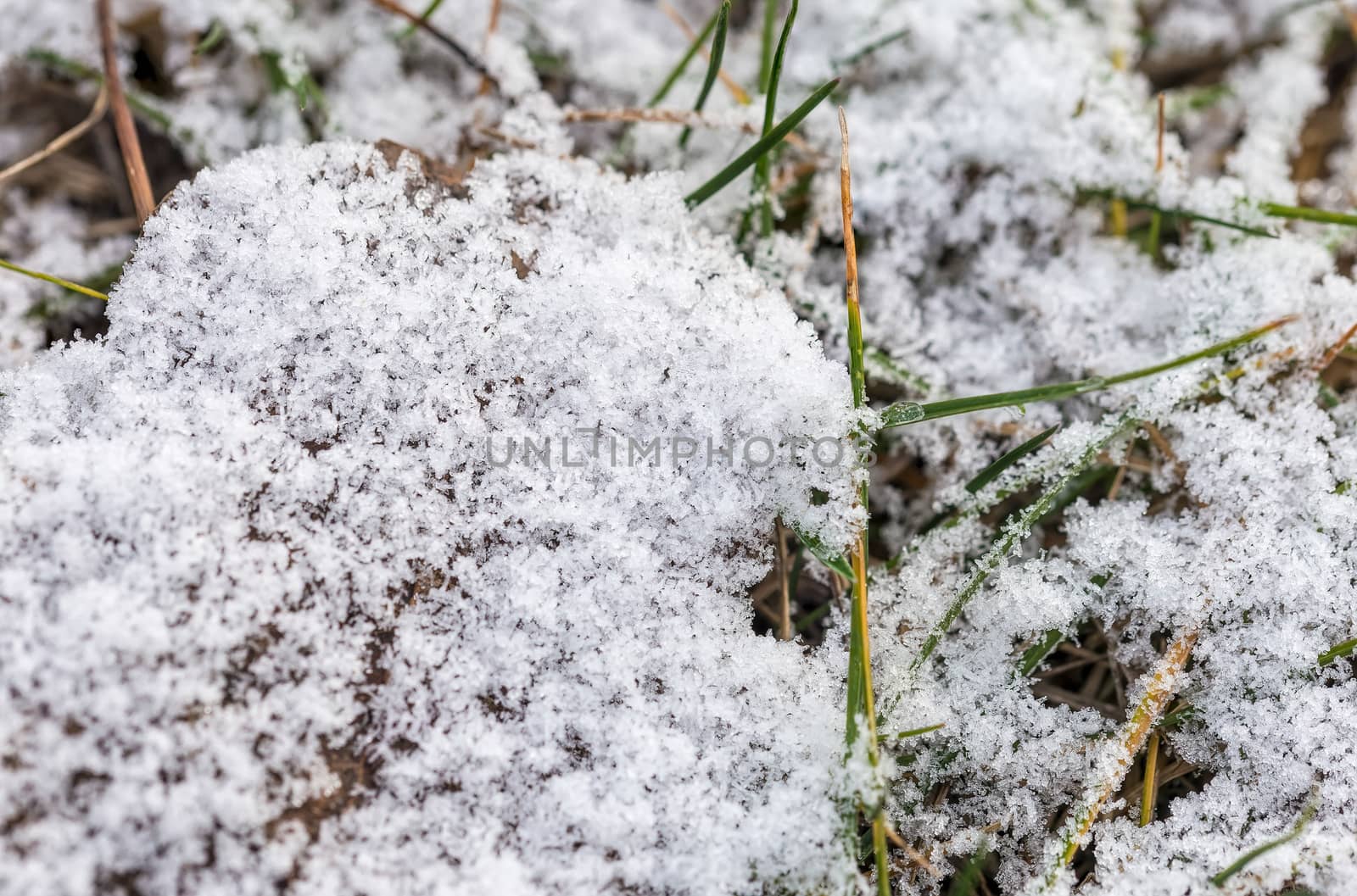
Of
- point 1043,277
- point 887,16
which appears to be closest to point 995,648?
point 1043,277

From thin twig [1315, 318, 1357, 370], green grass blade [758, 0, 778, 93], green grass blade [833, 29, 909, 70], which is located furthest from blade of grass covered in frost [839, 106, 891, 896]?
thin twig [1315, 318, 1357, 370]

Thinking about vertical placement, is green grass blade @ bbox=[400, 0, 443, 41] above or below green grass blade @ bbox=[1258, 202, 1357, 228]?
above

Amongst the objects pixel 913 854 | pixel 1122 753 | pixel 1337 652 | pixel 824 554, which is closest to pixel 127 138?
pixel 824 554

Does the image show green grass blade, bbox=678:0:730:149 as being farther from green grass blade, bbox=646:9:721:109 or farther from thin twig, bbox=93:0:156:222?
thin twig, bbox=93:0:156:222

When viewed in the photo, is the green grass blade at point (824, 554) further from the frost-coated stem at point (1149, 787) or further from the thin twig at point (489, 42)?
the thin twig at point (489, 42)

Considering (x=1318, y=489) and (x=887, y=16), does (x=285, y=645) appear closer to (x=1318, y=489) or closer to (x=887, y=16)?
(x=1318, y=489)

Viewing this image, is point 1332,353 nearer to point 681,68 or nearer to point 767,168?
point 767,168
